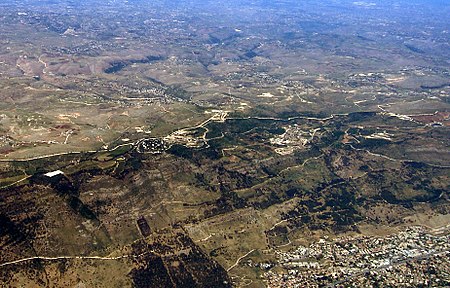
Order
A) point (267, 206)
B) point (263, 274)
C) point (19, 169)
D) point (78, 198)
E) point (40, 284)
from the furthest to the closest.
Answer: point (267, 206) → point (19, 169) → point (78, 198) → point (263, 274) → point (40, 284)

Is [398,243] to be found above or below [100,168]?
below

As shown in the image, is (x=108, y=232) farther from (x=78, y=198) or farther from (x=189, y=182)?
(x=189, y=182)

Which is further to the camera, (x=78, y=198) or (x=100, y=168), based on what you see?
(x=100, y=168)

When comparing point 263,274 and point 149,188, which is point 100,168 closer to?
point 149,188

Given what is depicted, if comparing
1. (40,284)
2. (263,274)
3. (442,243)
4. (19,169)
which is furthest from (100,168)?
(442,243)

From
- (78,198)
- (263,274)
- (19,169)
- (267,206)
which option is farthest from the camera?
(267,206)

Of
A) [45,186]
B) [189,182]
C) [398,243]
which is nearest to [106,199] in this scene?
→ [45,186]

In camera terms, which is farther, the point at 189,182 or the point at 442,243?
the point at 189,182

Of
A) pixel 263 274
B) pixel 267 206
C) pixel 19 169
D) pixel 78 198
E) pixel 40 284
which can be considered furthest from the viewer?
pixel 267 206

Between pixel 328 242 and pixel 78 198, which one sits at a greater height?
pixel 78 198
